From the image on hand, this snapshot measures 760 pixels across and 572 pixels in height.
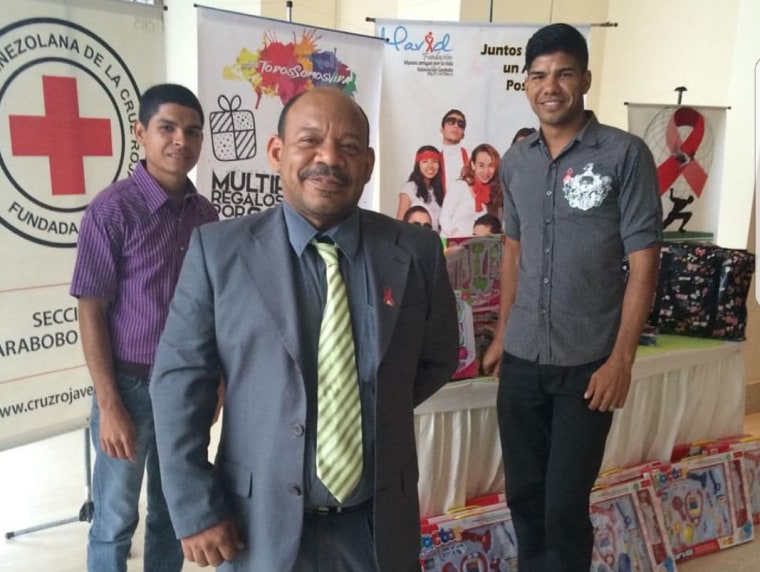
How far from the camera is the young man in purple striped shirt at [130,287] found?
1449 millimetres

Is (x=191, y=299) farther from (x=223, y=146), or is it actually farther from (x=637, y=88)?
(x=637, y=88)

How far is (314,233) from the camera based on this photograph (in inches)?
41.3

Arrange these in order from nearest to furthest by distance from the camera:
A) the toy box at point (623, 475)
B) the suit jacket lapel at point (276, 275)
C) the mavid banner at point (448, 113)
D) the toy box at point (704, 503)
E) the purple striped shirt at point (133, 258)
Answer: the suit jacket lapel at point (276, 275)
the purple striped shirt at point (133, 258)
the toy box at point (623, 475)
the toy box at point (704, 503)
the mavid banner at point (448, 113)

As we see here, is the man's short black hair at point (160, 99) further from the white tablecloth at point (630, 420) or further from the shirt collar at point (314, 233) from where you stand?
the white tablecloth at point (630, 420)

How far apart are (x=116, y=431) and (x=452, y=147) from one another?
2.03m

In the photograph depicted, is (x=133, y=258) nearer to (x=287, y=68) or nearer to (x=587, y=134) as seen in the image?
(x=587, y=134)

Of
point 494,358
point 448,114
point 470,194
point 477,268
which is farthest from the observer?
point 470,194

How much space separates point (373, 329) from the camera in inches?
41.1

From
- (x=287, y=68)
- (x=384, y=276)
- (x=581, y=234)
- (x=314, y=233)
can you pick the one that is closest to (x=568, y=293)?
(x=581, y=234)

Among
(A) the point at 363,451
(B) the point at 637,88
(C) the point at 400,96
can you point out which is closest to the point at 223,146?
(C) the point at 400,96

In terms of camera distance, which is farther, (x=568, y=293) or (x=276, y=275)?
(x=568, y=293)

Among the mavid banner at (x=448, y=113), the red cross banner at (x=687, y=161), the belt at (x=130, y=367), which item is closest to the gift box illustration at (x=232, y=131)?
the mavid banner at (x=448, y=113)

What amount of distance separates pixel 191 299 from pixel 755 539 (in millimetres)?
2540

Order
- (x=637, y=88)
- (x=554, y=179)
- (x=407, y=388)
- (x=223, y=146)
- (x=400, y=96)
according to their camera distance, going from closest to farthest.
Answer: (x=407, y=388) < (x=554, y=179) < (x=223, y=146) < (x=400, y=96) < (x=637, y=88)
